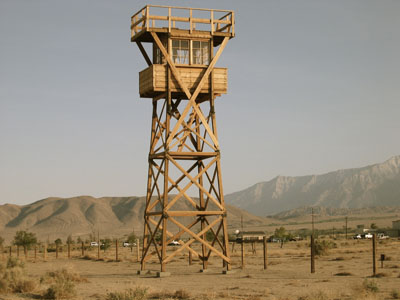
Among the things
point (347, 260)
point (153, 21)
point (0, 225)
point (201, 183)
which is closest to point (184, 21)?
point (153, 21)

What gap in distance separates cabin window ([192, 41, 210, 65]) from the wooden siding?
0.59 metres

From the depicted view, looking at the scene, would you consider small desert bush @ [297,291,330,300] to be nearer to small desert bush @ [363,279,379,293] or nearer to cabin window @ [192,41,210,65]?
small desert bush @ [363,279,379,293]

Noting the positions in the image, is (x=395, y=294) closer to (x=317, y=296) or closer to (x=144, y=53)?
(x=317, y=296)

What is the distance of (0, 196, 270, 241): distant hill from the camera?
165m

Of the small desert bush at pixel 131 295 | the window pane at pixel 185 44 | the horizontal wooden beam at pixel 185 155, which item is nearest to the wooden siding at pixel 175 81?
the window pane at pixel 185 44

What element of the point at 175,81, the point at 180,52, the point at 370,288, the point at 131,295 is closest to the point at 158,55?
the point at 180,52

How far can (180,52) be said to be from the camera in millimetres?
32219

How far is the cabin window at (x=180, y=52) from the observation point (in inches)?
1264

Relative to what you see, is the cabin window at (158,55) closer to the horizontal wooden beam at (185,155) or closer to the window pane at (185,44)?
the window pane at (185,44)

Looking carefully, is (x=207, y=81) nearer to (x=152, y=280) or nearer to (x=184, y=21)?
(x=184, y=21)

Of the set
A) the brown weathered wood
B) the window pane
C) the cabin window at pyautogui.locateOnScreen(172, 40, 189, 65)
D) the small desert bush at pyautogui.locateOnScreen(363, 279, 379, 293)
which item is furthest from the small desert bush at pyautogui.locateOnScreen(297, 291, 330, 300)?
the brown weathered wood

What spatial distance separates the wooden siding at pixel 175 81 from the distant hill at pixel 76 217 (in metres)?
127

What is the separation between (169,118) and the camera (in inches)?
1218

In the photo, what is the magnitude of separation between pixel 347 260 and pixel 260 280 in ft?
53.8
